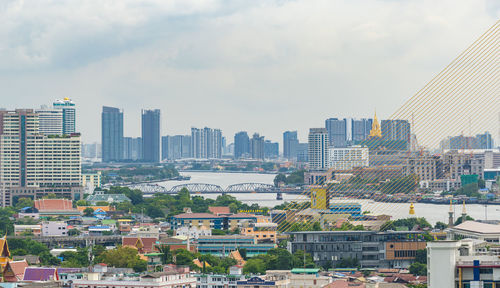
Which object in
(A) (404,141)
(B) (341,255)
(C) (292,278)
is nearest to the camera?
(C) (292,278)

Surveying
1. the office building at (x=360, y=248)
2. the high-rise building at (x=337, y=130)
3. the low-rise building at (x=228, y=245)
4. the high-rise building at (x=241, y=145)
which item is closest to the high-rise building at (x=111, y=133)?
the high-rise building at (x=241, y=145)

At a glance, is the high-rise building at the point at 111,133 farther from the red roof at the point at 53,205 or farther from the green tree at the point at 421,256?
the green tree at the point at 421,256

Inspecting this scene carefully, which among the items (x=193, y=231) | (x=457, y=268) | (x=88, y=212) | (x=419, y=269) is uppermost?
(x=457, y=268)

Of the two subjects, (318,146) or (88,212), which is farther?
(318,146)

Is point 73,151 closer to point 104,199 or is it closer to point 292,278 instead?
point 104,199

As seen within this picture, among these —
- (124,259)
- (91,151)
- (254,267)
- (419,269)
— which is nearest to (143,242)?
(124,259)

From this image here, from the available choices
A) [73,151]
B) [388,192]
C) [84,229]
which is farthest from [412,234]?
[73,151]

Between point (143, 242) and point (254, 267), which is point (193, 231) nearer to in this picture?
point (143, 242)
